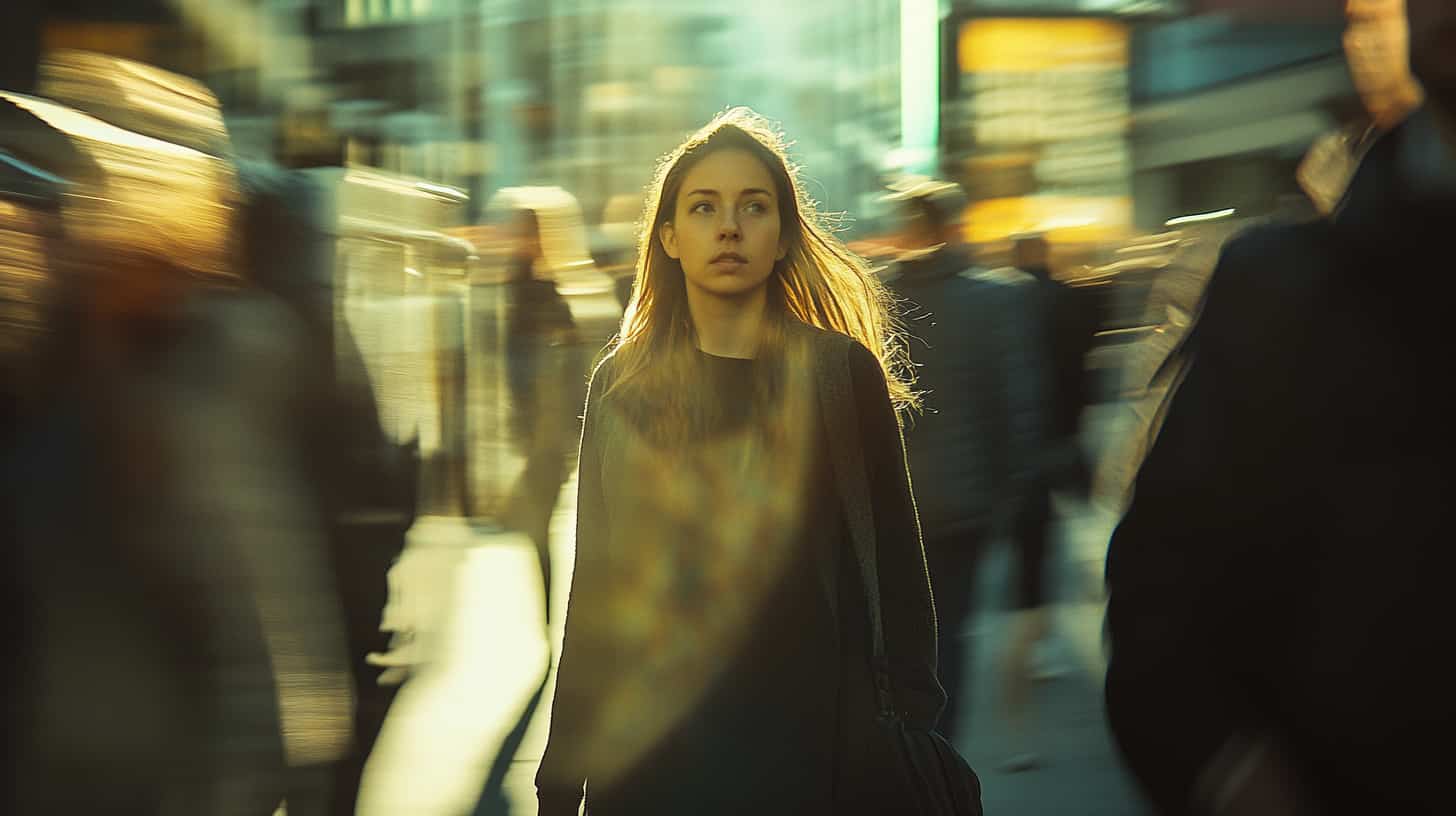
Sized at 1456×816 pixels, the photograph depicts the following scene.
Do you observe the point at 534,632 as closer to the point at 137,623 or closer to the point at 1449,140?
the point at 137,623

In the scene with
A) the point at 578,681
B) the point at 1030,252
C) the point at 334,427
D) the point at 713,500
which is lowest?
the point at 578,681

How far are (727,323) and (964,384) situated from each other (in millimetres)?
2225

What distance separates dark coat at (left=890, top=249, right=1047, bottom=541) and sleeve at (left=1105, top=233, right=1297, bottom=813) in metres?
3.53

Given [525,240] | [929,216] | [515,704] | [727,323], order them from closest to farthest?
[727,323] → [929,216] → [515,704] → [525,240]

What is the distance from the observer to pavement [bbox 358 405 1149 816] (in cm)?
529

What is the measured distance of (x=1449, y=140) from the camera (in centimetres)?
147

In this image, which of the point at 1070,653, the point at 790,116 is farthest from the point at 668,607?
the point at 790,116

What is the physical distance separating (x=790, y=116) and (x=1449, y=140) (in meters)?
18.0

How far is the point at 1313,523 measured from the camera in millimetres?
1488

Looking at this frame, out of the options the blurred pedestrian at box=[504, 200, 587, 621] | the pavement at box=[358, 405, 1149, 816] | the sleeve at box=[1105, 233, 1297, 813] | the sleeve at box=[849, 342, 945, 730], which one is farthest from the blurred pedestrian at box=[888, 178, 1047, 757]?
the sleeve at box=[1105, 233, 1297, 813]

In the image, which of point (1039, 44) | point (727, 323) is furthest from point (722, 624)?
point (1039, 44)

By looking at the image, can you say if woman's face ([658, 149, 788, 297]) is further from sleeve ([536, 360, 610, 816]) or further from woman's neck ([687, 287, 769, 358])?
sleeve ([536, 360, 610, 816])

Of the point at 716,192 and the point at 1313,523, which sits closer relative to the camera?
the point at 1313,523

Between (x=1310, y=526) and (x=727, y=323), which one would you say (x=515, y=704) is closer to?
(x=727, y=323)
